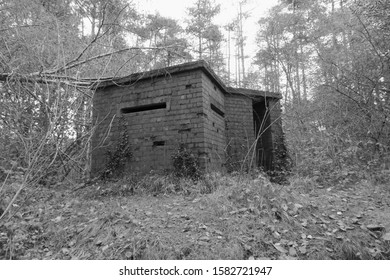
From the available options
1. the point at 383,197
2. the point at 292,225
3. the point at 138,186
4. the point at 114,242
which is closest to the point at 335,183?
the point at 383,197

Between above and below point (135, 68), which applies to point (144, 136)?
below

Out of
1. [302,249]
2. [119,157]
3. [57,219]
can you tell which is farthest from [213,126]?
[57,219]

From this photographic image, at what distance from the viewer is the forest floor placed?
250 centimetres

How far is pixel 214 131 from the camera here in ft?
18.6

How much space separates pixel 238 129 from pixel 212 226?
169 inches

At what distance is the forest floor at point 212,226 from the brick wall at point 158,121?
3.75 ft

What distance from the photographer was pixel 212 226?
2.99 m

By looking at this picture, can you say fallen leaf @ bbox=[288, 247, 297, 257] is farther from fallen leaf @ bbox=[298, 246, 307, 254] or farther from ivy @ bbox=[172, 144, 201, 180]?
ivy @ bbox=[172, 144, 201, 180]

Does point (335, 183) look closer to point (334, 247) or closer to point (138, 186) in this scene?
point (334, 247)

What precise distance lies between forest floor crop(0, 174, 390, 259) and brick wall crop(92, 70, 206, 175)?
3.75ft

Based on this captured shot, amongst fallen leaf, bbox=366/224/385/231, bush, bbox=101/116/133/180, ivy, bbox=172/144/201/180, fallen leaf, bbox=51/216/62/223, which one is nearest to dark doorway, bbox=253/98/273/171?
ivy, bbox=172/144/201/180

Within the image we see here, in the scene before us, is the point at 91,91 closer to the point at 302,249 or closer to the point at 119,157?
the point at 119,157

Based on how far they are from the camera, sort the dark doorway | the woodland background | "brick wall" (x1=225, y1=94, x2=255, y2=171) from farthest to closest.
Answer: the dark doorway, "brick wall" (x1=225, y1=94, x2=255, y2=171), the woodland background
